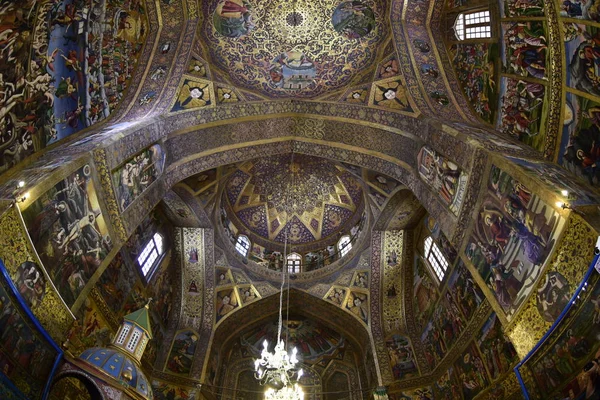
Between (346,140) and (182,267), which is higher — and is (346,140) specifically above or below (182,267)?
above

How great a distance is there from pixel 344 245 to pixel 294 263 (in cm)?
210

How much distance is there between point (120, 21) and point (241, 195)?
7696mm

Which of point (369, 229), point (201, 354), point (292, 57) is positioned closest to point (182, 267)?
point (201, 354)

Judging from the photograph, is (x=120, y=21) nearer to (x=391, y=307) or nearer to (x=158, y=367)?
(x=158, y=367)

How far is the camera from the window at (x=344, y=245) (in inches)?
628

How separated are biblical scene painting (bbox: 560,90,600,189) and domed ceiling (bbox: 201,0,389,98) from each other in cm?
559

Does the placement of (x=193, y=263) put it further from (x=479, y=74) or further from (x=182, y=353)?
(x=479, y=74)

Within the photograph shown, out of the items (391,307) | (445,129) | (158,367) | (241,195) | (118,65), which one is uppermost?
(241,195)

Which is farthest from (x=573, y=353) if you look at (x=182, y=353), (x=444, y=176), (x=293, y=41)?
(x=182, y=353)

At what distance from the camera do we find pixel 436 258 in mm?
12828

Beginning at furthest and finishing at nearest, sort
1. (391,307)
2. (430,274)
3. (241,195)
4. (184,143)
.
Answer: (241,195)
(391,307)
(430,274)
(184,143)

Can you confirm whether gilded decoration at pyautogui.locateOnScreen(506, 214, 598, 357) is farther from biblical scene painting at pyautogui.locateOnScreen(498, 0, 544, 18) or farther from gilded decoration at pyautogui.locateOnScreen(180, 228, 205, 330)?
gilded decoration at pyautogui.locateOnScreen(180, 228, 205, 330)

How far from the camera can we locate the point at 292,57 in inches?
482

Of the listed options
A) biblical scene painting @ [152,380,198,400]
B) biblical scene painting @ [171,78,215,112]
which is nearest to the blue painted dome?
biblical scene painting @ [152,380,198,400]
